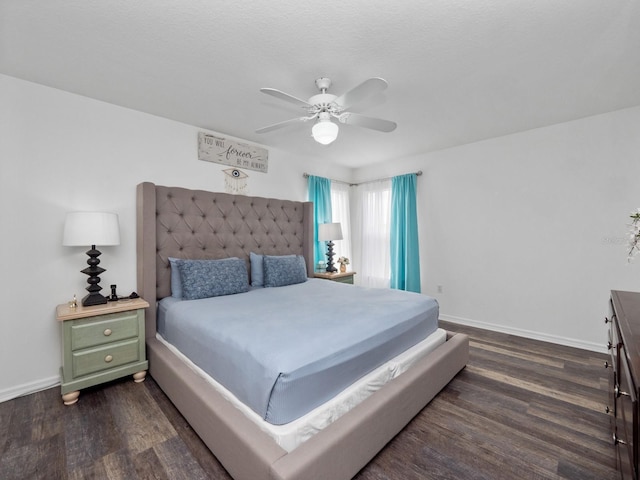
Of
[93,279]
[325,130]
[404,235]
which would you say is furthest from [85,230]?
[404,235]

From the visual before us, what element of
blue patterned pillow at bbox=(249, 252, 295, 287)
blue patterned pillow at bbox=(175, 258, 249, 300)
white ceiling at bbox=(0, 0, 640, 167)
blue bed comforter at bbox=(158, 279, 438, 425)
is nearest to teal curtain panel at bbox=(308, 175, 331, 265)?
blue patterned pillow at bbox=(249, 252, 295, 287)

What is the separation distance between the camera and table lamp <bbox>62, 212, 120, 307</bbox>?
2118 millimetres

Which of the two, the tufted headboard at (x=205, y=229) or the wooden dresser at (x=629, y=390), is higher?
the tufted headboard at (x=205, y=229)

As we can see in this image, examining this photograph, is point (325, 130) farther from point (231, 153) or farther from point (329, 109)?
point (231, 153)

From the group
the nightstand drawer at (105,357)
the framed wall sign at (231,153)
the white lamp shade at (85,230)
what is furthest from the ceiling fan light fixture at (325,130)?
the nightstand drawer at (105,357)

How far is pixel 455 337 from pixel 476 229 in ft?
6.01

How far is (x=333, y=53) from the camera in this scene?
1840mm

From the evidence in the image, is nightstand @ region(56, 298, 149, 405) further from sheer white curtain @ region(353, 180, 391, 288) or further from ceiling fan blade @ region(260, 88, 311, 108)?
sheer white curtain @ region(353, 180, 391, 288)

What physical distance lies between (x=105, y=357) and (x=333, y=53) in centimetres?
277

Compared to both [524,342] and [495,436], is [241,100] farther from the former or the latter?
[524,342]

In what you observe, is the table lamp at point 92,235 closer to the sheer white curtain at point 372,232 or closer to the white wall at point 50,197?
the white wall at point 50,197

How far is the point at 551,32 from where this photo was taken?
167cm

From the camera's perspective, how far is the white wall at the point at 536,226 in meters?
2.82

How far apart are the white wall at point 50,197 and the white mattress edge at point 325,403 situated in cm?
115
